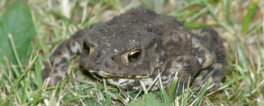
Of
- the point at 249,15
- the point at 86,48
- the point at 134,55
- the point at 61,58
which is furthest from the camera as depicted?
the point at 249,15

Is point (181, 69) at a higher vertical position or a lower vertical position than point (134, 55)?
lower

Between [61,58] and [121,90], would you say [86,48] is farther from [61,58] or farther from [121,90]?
[61,58]

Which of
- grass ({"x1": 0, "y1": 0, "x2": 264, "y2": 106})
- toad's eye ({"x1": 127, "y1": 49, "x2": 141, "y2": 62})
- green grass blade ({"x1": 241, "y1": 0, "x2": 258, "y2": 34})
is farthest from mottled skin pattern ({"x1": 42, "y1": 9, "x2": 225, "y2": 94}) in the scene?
green grass blade ({"x1": 241, "y1": 0, "x2": 258, "y2": 34})

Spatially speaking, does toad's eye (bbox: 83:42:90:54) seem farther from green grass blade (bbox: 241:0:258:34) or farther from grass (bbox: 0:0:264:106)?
green grass blade (bbox: 241:0:258:34)

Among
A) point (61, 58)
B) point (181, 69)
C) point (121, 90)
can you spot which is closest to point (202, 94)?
point (181, 69)

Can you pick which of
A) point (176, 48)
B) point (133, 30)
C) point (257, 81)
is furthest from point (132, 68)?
point (257, 81)

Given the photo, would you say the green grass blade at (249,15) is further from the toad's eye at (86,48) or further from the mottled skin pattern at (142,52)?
the toad's eye at (86,48)

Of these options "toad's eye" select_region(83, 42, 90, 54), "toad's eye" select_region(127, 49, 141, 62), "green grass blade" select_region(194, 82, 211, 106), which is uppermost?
"toad's eye" select_region(83, 42, 90, 54)

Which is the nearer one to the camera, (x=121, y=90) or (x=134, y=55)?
(x=134, y=55)
